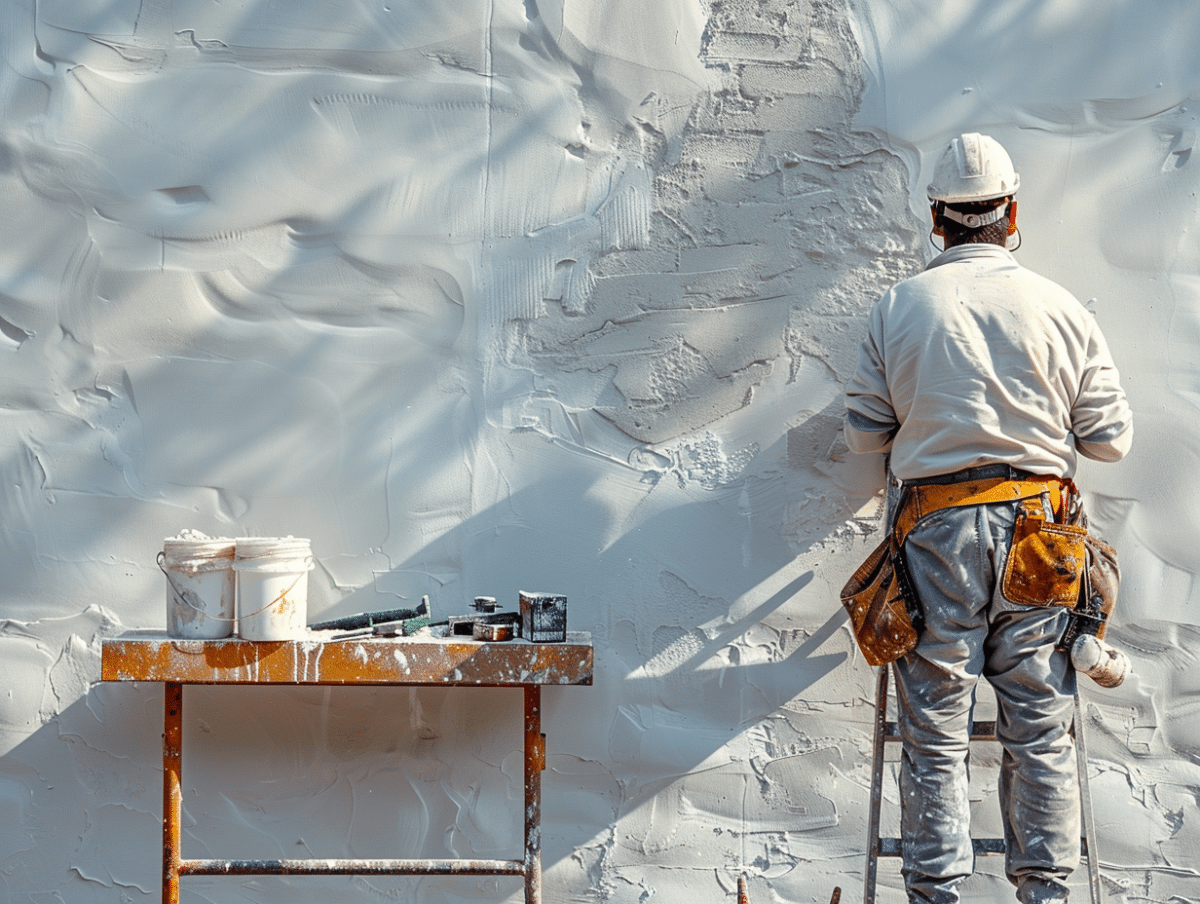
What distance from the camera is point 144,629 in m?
2.62

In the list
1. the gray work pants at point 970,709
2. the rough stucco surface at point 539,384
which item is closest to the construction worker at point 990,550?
the gray work pants at point 970,709

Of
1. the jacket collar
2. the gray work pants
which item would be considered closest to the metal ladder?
the gray work pants

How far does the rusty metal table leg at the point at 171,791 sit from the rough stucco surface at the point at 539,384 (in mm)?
269

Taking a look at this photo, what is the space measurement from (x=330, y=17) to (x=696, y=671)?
67.8 inches

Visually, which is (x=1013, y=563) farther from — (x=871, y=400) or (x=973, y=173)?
(x=973, y=173)

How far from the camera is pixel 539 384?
2.65 m

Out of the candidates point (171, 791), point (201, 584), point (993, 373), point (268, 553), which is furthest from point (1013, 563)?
point (171, 791)

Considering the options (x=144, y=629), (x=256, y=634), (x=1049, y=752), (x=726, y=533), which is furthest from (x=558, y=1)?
(x=1049, y=752)

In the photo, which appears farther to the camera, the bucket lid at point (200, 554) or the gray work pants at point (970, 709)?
the bucket lid at point (200, 554)

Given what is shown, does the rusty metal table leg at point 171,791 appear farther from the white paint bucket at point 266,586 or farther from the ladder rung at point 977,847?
the ladder rung at point 977,847

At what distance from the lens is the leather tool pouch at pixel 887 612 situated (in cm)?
218

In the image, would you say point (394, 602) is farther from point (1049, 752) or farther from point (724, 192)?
point (1049, 752)

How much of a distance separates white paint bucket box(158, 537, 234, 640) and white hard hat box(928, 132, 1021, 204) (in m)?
1.60

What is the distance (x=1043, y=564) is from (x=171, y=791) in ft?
5.80
